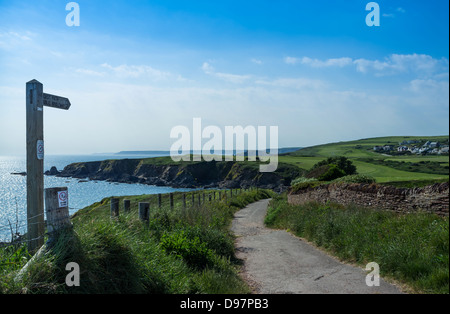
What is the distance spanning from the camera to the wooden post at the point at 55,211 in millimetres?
4996

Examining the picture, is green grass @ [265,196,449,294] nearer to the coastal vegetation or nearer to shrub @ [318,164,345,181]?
the coastal vegetation

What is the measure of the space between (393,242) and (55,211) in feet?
21.8

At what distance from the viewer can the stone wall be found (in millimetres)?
8188

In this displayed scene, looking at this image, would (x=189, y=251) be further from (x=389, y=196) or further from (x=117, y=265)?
(x=389, y=196)

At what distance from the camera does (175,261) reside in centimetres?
662

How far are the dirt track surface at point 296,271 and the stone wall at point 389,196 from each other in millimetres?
2633

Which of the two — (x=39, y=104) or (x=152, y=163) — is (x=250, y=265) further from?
(x=152, y=163)

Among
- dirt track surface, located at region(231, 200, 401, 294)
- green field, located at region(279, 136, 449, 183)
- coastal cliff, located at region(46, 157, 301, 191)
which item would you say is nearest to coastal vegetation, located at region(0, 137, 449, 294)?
dirt track surface, located at region(231, 200, 401, 294)

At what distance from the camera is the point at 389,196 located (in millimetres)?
10375

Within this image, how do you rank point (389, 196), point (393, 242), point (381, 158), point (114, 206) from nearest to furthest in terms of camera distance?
point (393, 242)
point (114, 206)
point (389, 196)
point (381, 158)

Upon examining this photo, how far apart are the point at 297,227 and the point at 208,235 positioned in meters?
5.12

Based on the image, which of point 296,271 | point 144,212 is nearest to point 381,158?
point 296,271

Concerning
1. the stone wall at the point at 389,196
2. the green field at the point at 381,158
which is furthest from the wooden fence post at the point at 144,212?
the green field at the point at 381,158
